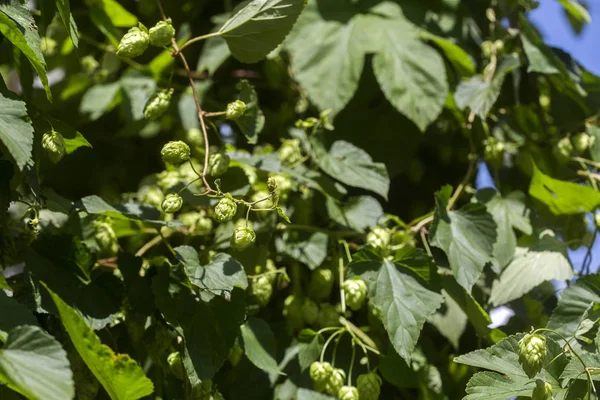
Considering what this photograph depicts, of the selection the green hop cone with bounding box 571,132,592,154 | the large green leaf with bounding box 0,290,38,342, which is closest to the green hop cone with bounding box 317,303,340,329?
the large green leaf with bounding box 0,290,38,342

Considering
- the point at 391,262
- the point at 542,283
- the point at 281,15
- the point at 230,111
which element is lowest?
the point at 542,283

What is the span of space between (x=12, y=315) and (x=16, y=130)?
0.78 ft

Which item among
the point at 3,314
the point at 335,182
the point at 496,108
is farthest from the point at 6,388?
the point at 496,108

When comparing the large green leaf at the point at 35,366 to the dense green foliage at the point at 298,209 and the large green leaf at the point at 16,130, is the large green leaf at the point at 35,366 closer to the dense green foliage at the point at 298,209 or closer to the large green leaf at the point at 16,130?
the dense green foliage at the point at 298,209

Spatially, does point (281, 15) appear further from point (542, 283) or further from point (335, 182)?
point (542, 283)

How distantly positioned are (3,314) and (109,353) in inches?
5.8

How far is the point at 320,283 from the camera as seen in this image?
1.39 m

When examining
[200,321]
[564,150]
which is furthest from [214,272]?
[564,150]

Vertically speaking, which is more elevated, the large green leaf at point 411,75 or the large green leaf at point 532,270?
the large green leaf at point 411,75

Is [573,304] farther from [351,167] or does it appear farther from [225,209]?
[225,209]

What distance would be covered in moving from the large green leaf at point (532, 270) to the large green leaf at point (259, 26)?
62 centimetres

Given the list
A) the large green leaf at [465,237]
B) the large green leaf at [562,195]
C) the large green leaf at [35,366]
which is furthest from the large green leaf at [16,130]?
the large green leaf at [562,195]

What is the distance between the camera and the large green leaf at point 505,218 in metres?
1.40

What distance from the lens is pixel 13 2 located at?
1017 mm
